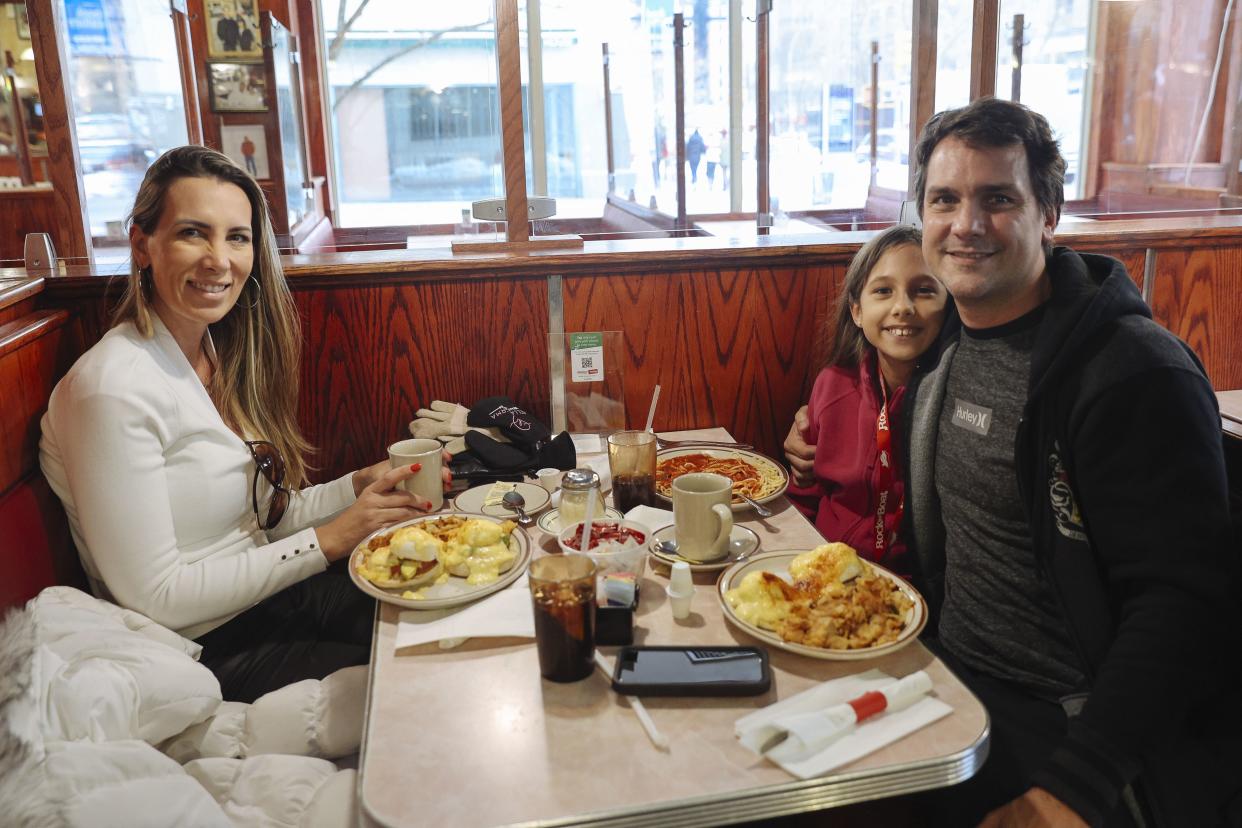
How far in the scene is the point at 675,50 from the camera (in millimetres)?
4059

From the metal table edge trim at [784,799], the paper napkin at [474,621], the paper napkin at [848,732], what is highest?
the paper napkin at [474,621]

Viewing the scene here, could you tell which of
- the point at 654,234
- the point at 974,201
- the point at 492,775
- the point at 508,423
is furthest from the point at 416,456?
the point at 654,234

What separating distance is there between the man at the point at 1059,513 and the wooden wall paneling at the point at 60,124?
6.39 ft

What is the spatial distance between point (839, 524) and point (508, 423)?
0.76 m

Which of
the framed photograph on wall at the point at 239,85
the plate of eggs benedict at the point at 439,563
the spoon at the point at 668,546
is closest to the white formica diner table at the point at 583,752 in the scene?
the plate of eggs benedict at the point at 439,563

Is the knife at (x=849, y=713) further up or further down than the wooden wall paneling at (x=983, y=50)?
further down

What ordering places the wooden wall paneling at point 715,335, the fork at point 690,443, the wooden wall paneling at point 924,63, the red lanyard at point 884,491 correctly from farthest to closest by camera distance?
the wooden wall paneling at point 924,63
the wooden wall paneling at point 715,335
the fork at point 690,443
the red lanyard at point 884,491

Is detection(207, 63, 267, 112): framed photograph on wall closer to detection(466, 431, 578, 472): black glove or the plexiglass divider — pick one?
the plexiglass divider

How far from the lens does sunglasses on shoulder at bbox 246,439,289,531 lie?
5.87 feet

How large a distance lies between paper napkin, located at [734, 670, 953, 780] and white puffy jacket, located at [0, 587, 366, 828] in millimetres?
567

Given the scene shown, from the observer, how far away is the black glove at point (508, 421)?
206cm

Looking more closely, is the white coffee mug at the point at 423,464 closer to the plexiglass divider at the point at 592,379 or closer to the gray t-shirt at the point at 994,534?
the plexiglass divider at the point at 592,379

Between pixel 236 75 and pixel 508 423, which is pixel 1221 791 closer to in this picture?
→ pixel 508 423

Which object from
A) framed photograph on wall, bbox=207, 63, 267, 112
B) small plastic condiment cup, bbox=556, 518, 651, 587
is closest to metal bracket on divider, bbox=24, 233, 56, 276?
small plastic condiment cup, bbox=556, 518, 651, 587
